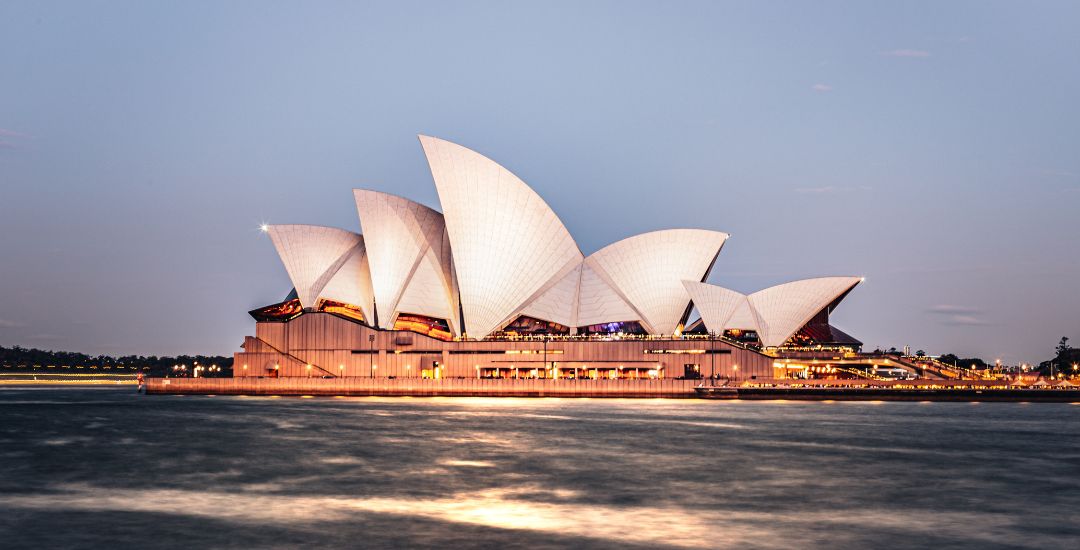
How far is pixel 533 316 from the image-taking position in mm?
94938

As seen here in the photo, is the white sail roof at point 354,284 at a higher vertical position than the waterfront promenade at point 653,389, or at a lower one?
higher

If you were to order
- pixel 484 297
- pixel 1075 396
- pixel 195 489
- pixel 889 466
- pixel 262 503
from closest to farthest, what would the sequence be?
pixel 262 503 → pixel 195 489 → pixel 889 466 → pixel 1075 396 → pixel 484 297

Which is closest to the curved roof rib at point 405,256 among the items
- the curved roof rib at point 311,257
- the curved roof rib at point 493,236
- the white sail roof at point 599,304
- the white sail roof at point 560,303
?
the curved roof rib at point 493,236

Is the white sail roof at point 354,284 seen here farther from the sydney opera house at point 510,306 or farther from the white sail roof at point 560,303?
the white sail roof at point 560,303

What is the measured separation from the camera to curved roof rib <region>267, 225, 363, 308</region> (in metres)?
94.1

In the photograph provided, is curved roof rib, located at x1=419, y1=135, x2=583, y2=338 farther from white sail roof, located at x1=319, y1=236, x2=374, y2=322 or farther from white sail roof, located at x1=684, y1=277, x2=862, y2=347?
white sail roof, located at x1=684, y1=277, x2=862, y2=347

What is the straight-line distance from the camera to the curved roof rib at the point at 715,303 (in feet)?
310

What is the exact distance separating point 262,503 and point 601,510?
9013mm

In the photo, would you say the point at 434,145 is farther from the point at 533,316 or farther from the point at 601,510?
the point at 601,510

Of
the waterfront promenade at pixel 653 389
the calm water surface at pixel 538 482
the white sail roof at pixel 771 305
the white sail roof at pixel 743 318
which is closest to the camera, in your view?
the calm water surface at pixel 538 482

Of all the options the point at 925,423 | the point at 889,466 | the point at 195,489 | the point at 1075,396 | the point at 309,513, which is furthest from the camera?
the point at 1075,396

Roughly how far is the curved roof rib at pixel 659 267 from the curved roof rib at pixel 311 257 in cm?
2251

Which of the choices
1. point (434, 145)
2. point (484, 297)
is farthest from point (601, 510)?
point (484, 297)

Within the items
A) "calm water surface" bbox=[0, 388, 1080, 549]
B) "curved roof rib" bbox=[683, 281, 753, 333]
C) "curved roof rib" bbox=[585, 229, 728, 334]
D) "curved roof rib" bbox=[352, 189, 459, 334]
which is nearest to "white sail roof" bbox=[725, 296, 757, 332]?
"curved roof rib" bbox=[683, 281, 753, 333]
